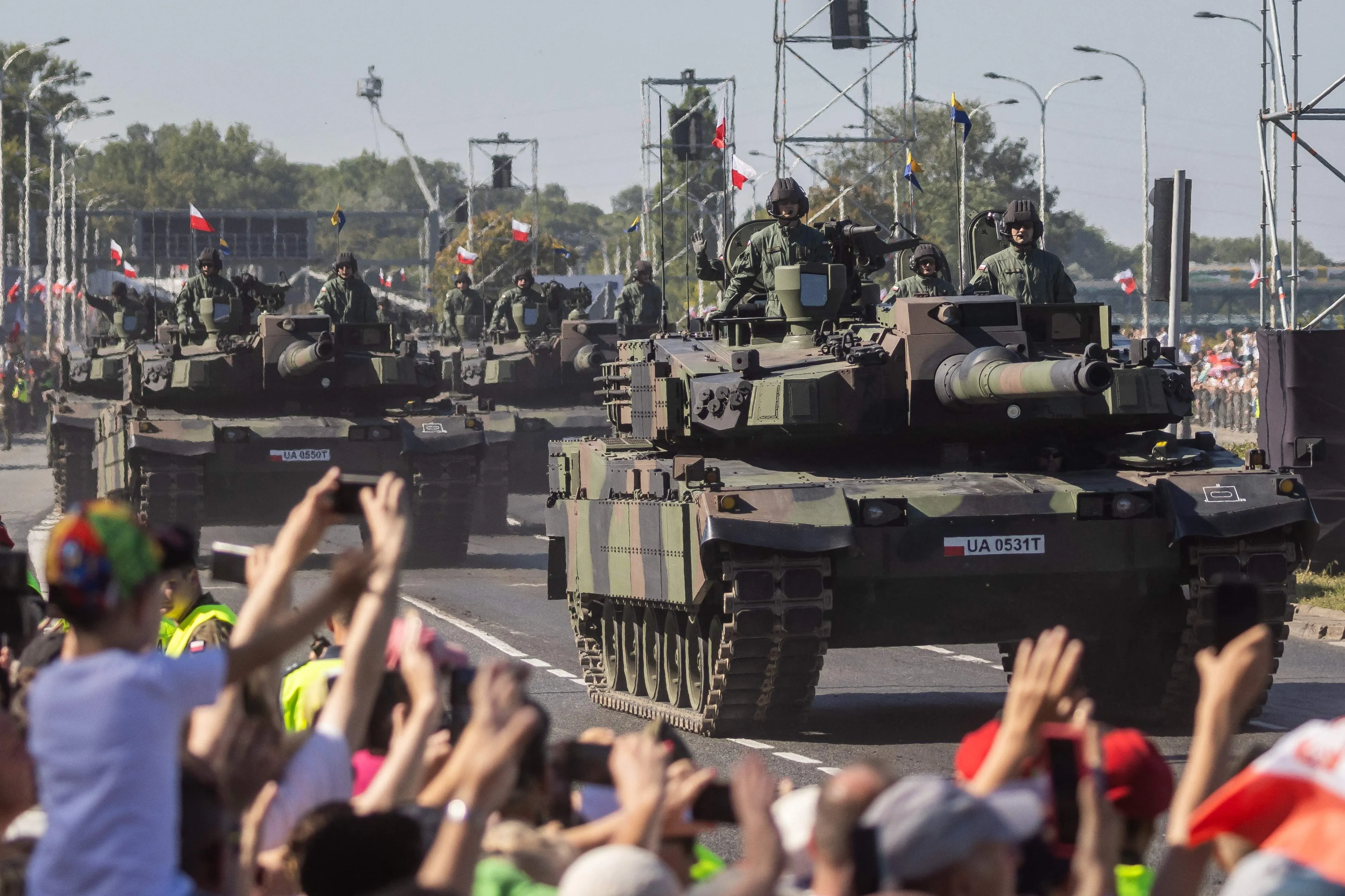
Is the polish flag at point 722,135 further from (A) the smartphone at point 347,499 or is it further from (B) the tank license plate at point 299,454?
(A) the smartphone at point 347,499

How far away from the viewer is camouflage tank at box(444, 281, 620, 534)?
3222 cm

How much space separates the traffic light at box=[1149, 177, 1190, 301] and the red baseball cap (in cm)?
1894

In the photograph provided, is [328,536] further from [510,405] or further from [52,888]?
[52,888]

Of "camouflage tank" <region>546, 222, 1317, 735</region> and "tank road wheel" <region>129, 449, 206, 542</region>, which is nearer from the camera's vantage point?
"camouflage tank" <region>546, 222, 1317, 735</region>

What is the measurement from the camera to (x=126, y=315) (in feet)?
110

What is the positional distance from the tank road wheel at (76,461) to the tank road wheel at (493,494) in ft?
16.4

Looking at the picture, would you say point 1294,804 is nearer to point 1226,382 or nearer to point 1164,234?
point 1164,234

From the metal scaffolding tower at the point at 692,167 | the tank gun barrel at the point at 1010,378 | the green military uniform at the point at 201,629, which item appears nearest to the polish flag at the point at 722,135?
the metal scaffolding tower at the point at 692,167

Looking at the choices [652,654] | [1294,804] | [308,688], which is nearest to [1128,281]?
[652,654]

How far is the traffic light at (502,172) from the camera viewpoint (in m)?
52.7

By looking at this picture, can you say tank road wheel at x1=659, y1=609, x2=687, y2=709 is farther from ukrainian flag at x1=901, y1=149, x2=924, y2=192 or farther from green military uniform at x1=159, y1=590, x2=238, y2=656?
ukrainian flag at x1=901, y1=149, x2=924, y2=192

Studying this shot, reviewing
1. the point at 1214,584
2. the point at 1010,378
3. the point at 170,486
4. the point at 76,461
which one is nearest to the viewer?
the point at 1214,584

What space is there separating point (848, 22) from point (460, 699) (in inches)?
1048

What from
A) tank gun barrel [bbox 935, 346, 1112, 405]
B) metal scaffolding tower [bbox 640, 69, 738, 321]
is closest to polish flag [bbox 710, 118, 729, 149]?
metal scaffolding tower [bbox 640, 69, 738, 321]
